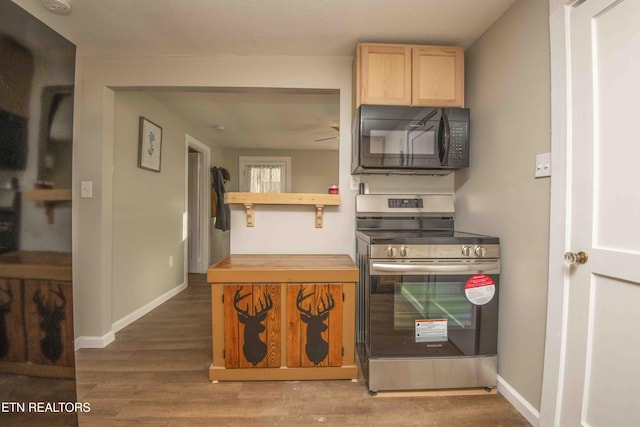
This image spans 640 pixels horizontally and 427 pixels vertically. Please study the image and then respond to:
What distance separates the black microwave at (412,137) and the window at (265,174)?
347 centimetres

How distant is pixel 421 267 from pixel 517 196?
64 centimetres

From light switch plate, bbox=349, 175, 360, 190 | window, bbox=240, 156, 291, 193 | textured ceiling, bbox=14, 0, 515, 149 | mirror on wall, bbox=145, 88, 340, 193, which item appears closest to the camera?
textured ceiling, bbox=14, 0, 515, 149

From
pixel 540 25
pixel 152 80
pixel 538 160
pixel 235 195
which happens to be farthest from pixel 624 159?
pixel 152 80

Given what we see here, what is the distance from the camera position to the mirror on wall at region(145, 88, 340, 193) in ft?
8.88

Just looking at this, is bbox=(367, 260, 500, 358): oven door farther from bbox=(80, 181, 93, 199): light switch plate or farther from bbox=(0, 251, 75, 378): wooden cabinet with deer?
bbox=(80, 181, 93, 199): light switch plate

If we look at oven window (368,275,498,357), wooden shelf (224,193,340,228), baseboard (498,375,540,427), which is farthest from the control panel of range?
baseboard (498,375,540,427)

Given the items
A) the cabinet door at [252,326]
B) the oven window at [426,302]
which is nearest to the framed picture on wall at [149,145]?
the cabinet door at [252,326]

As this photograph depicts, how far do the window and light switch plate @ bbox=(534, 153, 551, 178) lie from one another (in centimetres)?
413

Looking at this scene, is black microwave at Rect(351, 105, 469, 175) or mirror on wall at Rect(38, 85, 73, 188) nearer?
mirror on wall at Rect(38, 85, 73, 188)

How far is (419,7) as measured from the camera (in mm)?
1523

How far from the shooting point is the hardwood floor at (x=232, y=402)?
54.3 inches

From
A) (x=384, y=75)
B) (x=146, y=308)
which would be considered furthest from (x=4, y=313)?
(x=146, y=308)

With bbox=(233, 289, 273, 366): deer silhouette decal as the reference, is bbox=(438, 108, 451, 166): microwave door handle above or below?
above

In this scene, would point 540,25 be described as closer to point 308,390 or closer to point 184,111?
point 308,390
